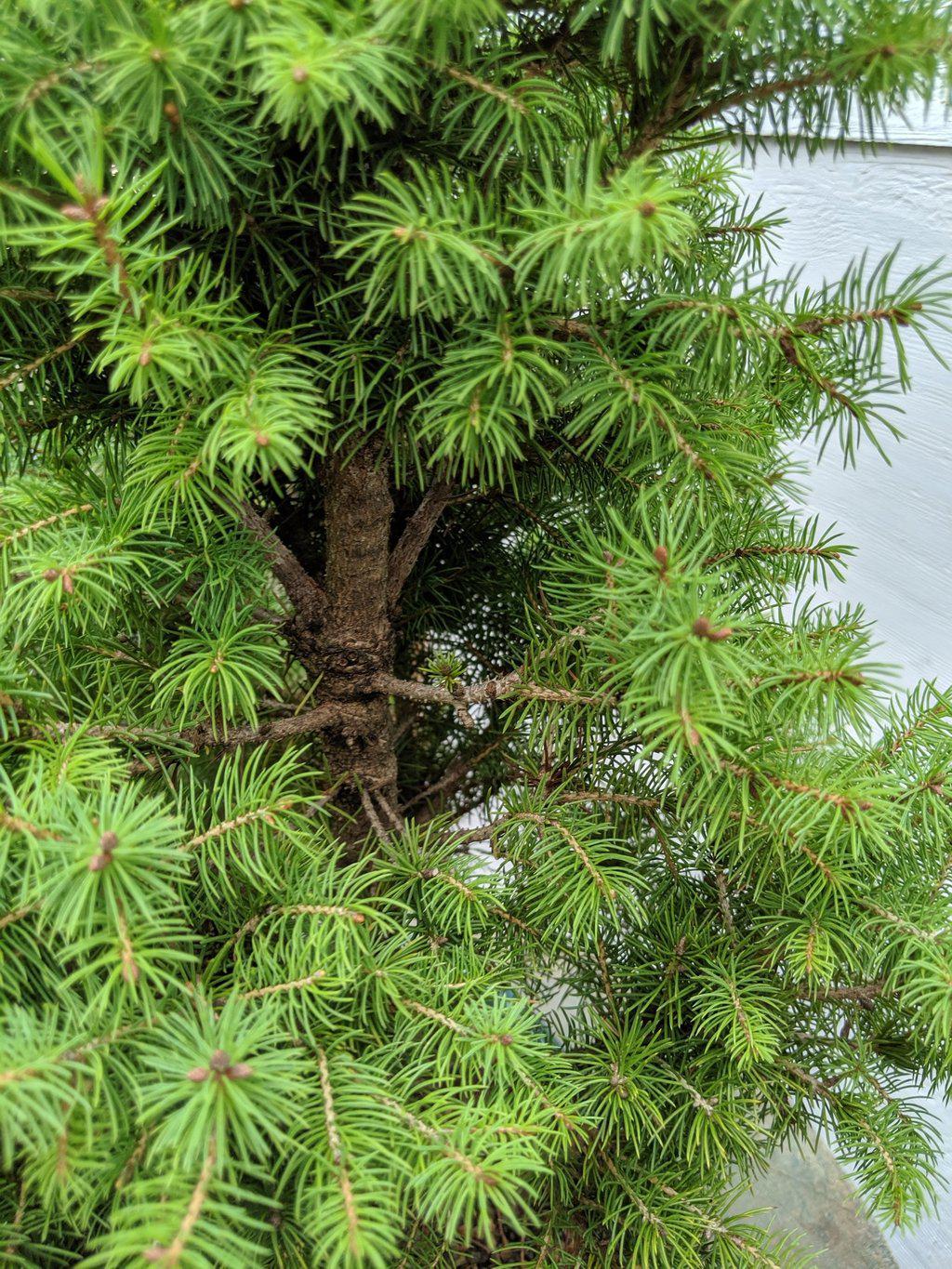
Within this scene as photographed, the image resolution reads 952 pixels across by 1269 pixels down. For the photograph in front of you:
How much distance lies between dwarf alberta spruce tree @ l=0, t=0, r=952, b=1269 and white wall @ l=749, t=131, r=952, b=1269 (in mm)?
283

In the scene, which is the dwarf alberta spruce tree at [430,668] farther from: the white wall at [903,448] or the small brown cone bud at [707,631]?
the white wall at [903,448]

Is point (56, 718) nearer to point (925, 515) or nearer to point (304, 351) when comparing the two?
point (304, 351)

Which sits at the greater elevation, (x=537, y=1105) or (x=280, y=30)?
(x=280, y=30)

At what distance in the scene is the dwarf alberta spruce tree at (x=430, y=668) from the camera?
23cm

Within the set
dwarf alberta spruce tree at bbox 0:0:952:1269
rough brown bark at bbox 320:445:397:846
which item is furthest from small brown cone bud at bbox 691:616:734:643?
rough brown bark at bbox 320:445:397:846

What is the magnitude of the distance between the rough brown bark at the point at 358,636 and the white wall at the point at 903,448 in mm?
330

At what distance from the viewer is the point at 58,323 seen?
297 mm

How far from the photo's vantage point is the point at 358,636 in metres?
0.38

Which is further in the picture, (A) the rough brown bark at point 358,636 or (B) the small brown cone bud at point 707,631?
(A) the rough brown bark at point 358,636

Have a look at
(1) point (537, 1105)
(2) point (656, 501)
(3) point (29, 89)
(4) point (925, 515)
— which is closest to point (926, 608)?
(4) point (925, 515)

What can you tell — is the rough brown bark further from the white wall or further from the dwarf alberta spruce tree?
the white wall

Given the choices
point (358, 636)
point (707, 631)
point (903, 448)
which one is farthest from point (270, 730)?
point (903, 448)

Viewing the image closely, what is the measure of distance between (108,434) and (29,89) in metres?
0.13

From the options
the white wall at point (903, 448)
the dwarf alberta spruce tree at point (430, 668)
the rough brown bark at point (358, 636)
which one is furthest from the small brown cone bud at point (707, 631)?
the white wall at point (903, 448)
